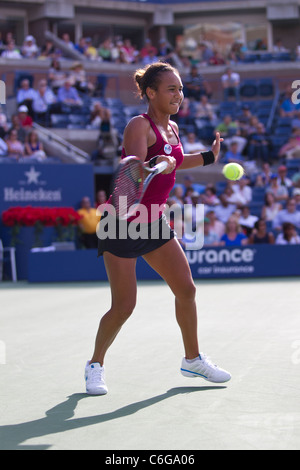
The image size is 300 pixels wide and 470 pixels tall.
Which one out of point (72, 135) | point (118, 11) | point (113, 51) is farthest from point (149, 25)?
point (72, 135)

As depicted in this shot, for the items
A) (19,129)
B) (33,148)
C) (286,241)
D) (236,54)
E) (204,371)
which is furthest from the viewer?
(236,54)

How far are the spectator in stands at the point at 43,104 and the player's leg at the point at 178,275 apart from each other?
49.9 feet

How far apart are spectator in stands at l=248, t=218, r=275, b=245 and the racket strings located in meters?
9.89

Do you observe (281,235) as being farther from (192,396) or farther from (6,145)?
(192,396)

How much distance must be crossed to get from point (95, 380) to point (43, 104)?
614 inches

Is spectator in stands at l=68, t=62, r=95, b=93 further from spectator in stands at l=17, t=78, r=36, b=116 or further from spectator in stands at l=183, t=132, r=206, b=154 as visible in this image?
spectator in stands at l=183, t=132, r=206, b=154

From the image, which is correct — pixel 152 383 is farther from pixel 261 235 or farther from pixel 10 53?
pixel 10 53

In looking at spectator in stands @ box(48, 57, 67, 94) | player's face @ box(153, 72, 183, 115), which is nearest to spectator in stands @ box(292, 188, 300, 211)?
spectator in stands @ box(48, 57, 67, 94)

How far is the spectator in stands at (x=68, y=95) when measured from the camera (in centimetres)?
1975

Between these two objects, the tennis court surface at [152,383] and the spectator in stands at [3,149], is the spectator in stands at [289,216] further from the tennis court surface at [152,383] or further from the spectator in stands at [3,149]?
the spectator in stands at [3,149]

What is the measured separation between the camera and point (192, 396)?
4.26 metres

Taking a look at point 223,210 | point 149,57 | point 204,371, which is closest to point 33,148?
point 223,210

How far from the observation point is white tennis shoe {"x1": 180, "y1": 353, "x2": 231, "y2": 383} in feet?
14.9

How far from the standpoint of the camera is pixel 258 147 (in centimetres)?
1864
